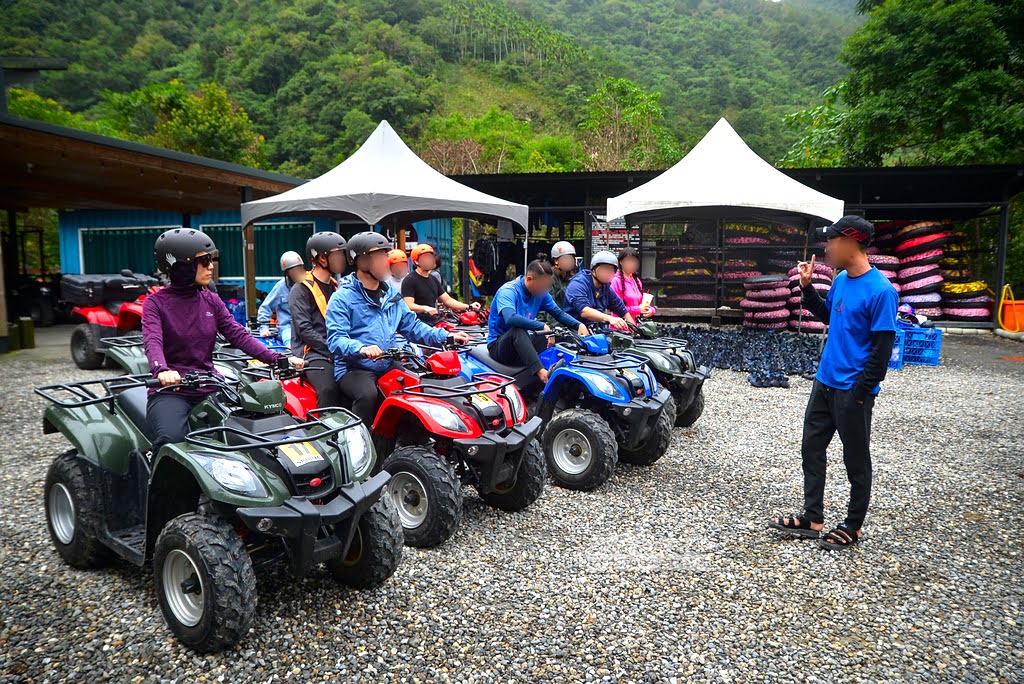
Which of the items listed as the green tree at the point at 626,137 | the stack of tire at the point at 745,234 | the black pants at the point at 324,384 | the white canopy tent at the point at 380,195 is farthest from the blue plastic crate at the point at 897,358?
the green tree at the point at 626,137

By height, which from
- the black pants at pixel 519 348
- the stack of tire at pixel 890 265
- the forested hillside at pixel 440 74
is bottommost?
the black pants at pixel 519 348

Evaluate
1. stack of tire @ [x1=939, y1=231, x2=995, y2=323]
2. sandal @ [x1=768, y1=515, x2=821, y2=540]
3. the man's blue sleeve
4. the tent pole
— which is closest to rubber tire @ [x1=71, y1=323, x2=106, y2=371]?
the tent pole

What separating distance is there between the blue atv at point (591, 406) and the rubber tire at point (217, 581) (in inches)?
102

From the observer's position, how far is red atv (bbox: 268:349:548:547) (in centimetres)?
402

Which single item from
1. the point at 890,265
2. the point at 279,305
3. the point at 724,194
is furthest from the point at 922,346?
the point at 279,305

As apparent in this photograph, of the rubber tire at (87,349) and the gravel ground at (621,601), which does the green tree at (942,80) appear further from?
the rubber tire at (87,349)

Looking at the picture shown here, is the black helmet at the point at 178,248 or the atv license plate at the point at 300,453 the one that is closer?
the atv license plate at the point at 300,453

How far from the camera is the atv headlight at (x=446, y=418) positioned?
4059 mm

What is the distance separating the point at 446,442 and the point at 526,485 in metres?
0.68

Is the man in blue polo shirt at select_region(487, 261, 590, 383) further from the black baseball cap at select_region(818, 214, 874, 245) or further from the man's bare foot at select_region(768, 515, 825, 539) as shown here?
the black baseball cap at select_region(818, 214, 874, 245)

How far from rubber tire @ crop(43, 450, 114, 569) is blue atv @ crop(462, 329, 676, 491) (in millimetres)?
2592

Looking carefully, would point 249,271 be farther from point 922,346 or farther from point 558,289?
point 922,346

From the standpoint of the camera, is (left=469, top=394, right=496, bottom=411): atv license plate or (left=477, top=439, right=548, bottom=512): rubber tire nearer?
(left=469, top=394, right=496, bottom=411): atv license plate

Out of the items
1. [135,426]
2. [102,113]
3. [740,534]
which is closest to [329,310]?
[135,426]
